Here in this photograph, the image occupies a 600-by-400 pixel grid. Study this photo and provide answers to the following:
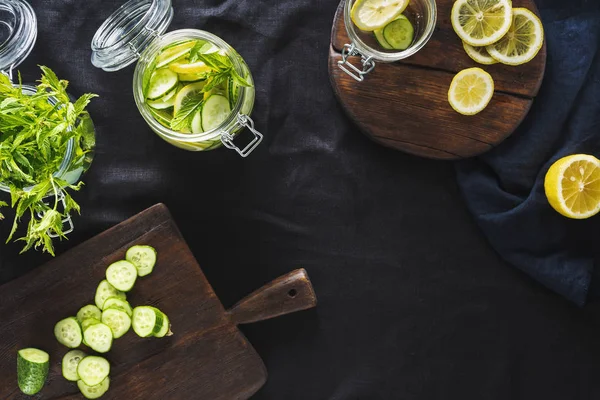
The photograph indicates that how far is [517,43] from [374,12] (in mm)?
483

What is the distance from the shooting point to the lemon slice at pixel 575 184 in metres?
2.25

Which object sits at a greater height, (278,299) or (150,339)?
(278,299)

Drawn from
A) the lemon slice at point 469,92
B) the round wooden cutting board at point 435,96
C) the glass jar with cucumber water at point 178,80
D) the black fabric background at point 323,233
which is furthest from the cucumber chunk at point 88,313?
the lemon slice at point 469,92

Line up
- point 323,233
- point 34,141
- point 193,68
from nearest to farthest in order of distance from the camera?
1. point 34,141
2. point 193,68
3. point 323,233

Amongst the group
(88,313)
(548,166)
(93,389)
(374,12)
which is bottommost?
(93,389)

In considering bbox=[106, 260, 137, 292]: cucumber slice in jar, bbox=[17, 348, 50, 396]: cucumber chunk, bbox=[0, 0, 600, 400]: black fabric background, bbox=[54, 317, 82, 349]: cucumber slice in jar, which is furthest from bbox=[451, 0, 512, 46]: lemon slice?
bbox=[17, 348, 50, 396]: cucumber chunk

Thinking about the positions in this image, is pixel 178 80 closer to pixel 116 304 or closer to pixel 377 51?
pixel 377 51

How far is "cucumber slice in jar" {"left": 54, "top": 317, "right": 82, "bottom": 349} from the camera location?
2.35 m

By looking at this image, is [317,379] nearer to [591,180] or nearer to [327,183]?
[327,183]

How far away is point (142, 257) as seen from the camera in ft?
7.72

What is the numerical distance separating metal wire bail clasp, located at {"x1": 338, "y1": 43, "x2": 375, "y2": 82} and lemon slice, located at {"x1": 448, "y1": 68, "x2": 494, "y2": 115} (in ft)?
0.92

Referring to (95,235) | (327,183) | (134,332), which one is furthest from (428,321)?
(95,235)

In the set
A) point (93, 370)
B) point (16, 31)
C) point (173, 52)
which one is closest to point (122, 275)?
point (93, 370)

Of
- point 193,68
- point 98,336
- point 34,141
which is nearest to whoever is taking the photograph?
point 34,141
